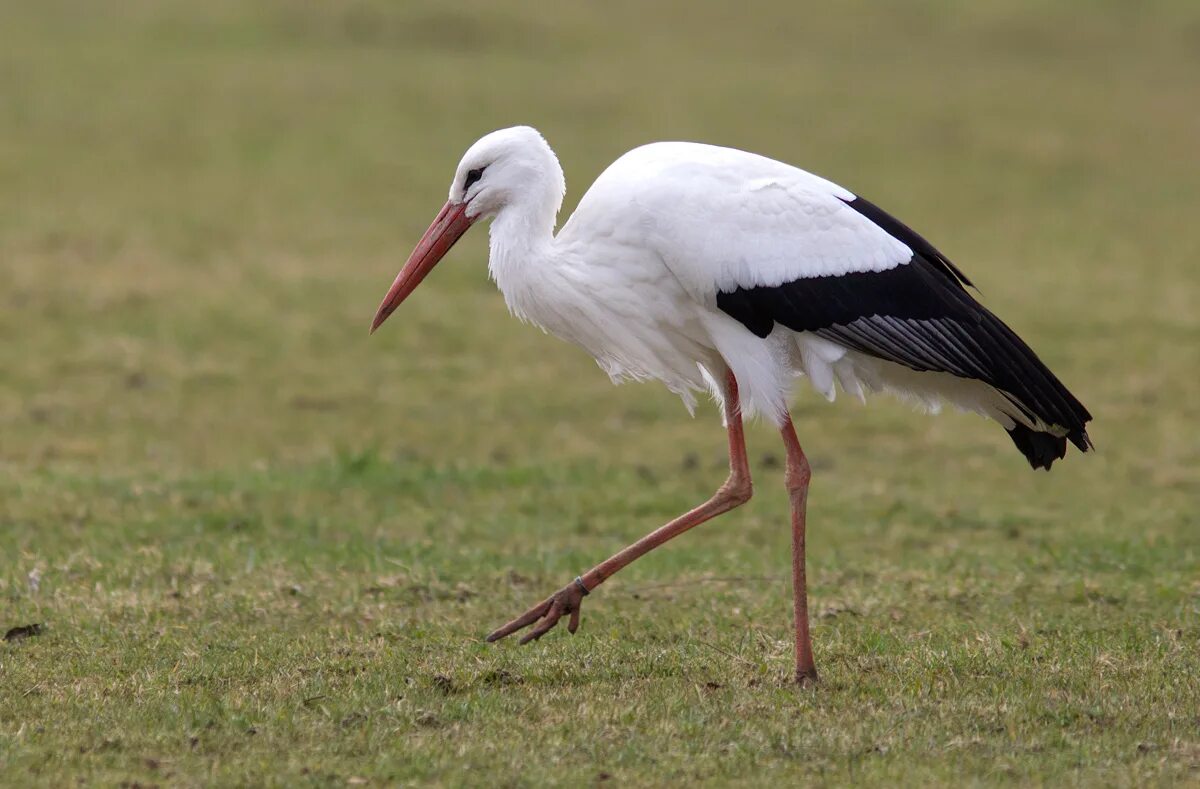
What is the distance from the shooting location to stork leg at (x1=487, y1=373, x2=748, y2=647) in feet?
21.1

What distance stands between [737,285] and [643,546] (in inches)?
43.4

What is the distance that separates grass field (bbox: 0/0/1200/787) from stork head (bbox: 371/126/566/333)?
1524mm

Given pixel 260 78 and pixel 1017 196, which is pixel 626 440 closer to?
pixel 1017 196

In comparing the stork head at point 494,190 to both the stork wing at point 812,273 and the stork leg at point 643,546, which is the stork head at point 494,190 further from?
the stork leg at point 643,546

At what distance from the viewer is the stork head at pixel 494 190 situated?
264 inches

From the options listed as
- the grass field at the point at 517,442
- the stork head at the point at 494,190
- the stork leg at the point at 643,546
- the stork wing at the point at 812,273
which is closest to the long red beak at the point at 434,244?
the stork head at the point at 494,190

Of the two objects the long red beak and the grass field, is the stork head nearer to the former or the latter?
the long red beak

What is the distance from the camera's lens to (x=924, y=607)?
24.4ft

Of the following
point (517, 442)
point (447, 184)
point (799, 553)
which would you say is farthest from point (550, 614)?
point (447, 184)

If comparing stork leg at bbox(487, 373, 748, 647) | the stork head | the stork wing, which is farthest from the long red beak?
stork leg at bbox(487, 373, 748, 647)

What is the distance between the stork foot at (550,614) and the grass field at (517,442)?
0.14 meters

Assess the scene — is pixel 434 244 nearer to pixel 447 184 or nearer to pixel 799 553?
pixel 799 553

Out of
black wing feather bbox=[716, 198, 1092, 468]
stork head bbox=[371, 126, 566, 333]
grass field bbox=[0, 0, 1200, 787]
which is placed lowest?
grass field bbox=[0, 0, 1200, 787]

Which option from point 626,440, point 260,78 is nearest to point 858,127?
point 260,78
